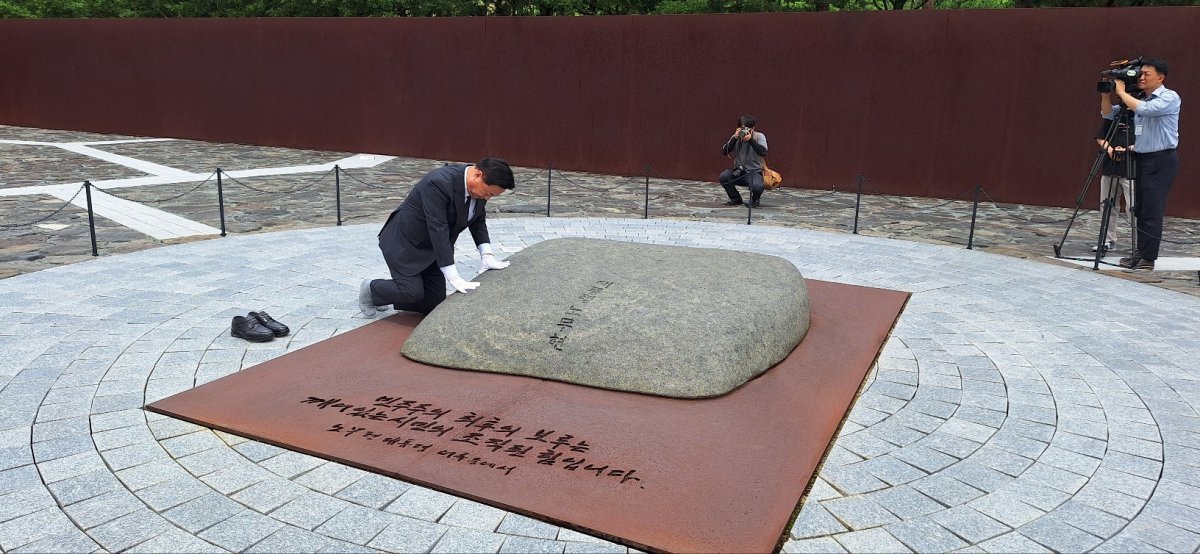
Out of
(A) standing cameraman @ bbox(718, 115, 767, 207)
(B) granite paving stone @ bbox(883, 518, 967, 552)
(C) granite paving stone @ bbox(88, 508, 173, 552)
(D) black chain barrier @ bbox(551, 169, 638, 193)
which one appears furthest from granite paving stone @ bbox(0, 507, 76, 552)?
(D) black chain barrier @ bbox(551, 169, 638, 193)

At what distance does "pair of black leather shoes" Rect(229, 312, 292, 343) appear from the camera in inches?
220

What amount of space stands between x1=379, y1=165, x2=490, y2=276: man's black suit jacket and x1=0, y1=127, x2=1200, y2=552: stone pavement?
656mm

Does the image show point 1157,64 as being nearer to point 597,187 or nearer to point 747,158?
point 747,158

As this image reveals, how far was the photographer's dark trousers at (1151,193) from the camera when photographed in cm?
831

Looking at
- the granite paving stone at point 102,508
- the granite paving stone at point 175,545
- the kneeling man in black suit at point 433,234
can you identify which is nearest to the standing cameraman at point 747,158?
the kneeling man in black suit at point 433,234

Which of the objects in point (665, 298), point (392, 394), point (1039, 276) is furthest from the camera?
point (1039, 276)

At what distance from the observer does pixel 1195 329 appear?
6238 millimetres

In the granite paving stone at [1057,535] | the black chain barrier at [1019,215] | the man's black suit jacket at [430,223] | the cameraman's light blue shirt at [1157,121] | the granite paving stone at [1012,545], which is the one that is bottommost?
the granite paving stone at [1012,545]

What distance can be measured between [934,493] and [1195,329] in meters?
3.83

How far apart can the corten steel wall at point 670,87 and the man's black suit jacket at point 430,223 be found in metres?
8.69

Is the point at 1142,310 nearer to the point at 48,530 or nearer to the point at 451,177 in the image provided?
the point at 451,177

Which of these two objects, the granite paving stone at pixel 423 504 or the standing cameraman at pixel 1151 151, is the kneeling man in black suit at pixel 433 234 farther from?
the standing cameraman at pixel 1151 151

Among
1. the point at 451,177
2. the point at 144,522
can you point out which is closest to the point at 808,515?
the point at 144,522

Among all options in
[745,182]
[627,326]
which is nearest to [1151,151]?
[745,182]
